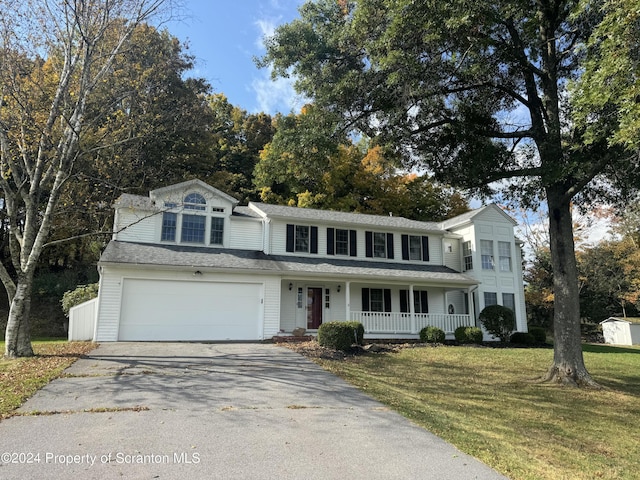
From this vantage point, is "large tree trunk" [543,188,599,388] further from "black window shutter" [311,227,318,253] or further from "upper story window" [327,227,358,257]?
"black window shutter" [311,227,318,253]

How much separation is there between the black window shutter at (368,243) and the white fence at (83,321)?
1146cm

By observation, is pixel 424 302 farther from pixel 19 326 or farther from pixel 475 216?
pixel 19 326

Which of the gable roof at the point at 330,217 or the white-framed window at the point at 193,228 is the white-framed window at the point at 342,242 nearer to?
the gable roof at the point at 330,217

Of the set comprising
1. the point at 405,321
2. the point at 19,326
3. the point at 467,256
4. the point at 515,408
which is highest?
the point at 467,256

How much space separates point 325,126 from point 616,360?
501 inches

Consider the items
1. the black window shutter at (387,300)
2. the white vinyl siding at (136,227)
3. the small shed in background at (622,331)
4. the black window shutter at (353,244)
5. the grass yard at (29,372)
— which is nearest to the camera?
the grass yard at (29,372)

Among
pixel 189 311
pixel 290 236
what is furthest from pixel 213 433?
pixel 290 236

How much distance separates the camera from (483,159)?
38.1 ft

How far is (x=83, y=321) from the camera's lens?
51.0ft

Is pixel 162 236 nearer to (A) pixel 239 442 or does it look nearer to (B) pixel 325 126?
(B) pixel 325 126

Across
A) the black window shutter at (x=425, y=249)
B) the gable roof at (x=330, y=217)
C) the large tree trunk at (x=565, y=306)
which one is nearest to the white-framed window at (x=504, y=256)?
the gable roof at (x=330, y=217)

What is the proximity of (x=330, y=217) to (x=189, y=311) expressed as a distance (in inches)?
306

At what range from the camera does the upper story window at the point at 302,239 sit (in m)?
18.6

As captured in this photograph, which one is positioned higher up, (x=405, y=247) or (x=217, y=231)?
(x=217, y=231)
